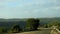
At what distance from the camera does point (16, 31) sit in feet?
25.6

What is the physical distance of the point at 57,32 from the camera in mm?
7297

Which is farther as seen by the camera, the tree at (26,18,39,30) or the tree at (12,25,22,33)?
the tree at (26,18,39,30)

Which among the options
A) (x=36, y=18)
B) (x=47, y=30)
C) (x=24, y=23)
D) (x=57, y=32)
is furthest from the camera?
(x=24, y=23)

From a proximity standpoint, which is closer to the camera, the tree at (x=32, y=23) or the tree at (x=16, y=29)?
the tree at (x=16, y=29)

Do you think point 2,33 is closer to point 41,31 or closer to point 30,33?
point 30,33

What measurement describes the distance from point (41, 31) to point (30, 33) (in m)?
0.51

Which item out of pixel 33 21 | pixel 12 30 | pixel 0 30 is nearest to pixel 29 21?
pixel 33 21

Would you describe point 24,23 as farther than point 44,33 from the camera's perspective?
Yes

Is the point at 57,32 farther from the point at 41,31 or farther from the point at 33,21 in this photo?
the point at 33,21

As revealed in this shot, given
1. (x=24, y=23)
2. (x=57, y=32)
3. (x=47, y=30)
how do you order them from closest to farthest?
(x=57, y=32) < (x=47, y=30) < (x=24, y=23)

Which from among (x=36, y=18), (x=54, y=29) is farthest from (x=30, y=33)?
(x=36, y=18)

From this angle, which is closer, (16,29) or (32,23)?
(16,29)

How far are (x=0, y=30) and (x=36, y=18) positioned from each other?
6.76ft

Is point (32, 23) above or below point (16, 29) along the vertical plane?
above
